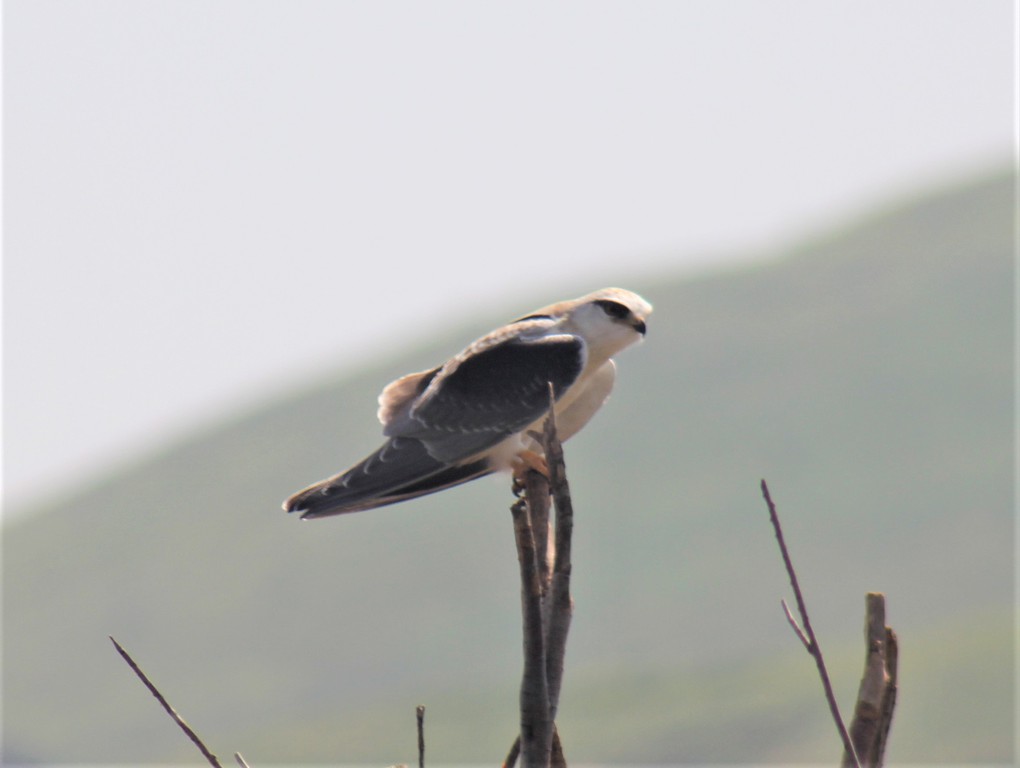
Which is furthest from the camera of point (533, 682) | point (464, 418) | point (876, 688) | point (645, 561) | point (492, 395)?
point (645, 561)

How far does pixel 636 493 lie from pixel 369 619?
27.3 meters

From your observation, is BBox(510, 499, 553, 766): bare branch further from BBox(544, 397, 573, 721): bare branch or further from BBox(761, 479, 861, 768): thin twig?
BBox(761, 479, 861, 768): thin twig

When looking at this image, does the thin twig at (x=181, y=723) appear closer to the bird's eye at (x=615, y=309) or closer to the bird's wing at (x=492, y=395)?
the bird's wing at (x=492, y=395)

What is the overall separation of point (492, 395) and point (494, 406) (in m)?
0.12

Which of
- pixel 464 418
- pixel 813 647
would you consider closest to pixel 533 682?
pixel 813 647

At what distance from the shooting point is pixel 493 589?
119 metres

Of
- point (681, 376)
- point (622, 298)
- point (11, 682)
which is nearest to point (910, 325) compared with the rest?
point (681, 376)

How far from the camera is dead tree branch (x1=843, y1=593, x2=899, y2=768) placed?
4.66 meters

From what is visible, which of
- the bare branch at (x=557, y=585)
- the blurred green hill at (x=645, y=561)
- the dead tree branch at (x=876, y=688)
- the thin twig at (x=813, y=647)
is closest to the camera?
the thin twig at (x=813, y=647)

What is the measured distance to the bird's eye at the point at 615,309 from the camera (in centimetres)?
944

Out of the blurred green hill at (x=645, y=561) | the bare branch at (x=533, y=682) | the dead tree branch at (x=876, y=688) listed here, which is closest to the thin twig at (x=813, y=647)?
the dead tree branch at (x=876, y=688)

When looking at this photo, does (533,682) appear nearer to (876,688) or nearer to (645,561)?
(876,688)

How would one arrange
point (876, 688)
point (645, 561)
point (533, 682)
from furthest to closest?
point (645, 561)
point (876, 688)
point (533, 682)

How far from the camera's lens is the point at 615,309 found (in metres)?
9.46
